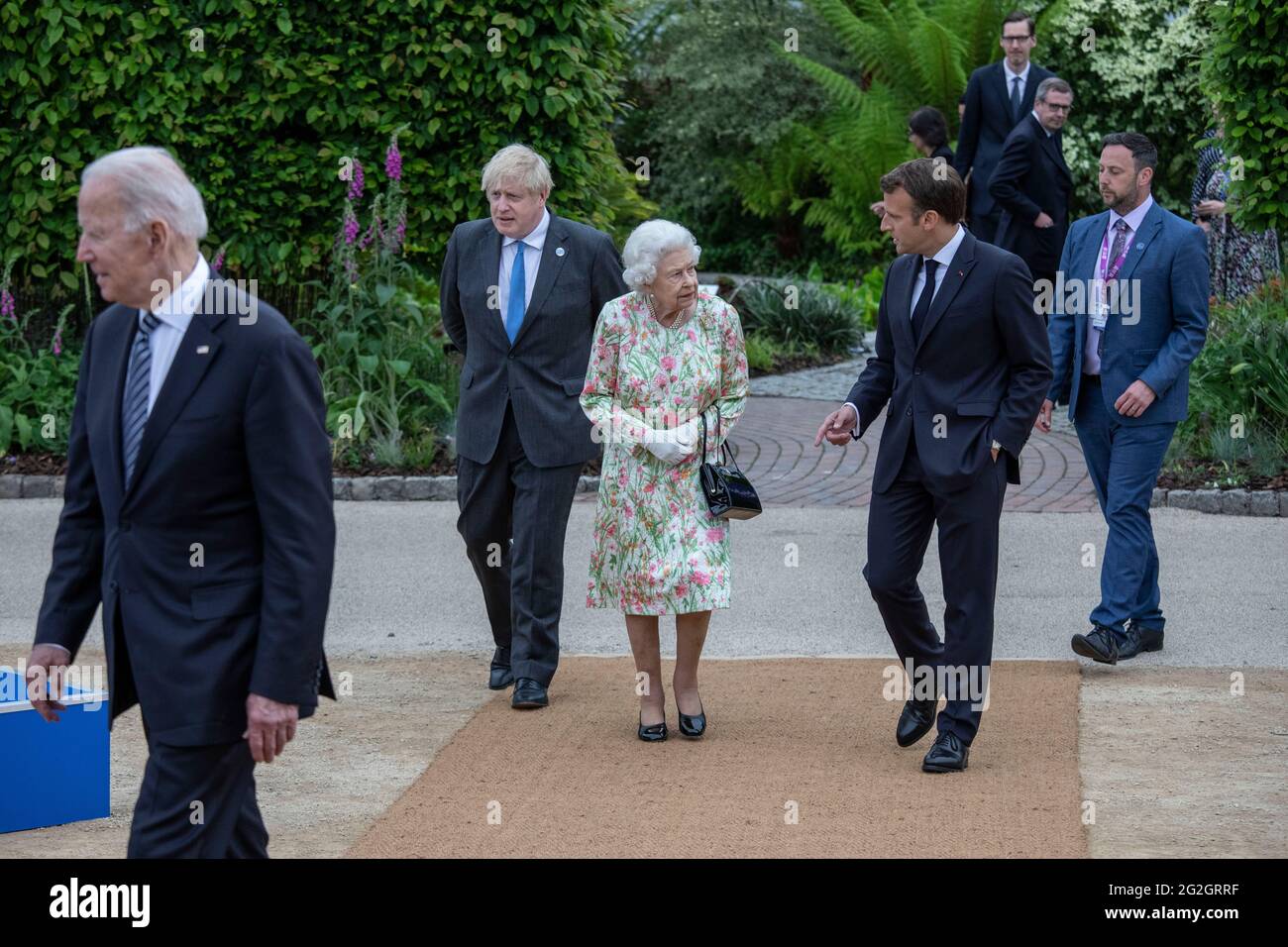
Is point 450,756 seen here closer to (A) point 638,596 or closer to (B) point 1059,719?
(A) point 638,596

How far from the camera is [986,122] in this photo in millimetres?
13047

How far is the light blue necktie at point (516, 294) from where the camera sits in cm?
715

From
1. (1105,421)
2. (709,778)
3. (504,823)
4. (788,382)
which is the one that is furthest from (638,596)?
(788,382)

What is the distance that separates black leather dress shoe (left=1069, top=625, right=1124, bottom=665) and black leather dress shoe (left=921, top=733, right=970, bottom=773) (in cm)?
136

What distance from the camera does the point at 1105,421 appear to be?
7.61m

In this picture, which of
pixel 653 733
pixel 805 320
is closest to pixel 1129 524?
pixel 653 733

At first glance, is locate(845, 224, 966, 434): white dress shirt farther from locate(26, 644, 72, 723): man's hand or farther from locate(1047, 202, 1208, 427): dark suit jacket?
locate(26, 644, 72, 723): man's hand

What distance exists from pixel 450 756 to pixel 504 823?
0.83 metres

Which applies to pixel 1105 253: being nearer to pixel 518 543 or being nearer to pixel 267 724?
pixel 518 543

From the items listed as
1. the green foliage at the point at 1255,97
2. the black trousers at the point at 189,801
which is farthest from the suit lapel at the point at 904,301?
the green foliage at the point at 1255,97

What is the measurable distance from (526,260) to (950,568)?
7.25ft

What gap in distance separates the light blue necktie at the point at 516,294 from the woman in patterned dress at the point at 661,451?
73cm

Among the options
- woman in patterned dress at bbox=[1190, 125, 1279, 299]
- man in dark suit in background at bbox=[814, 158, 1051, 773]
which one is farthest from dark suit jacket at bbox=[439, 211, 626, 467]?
woman in patterned dress at bbox=[1190, 125, 1279, 299]

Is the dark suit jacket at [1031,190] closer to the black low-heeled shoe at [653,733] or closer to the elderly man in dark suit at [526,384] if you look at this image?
the elderly man in dark suit at [526,384]
